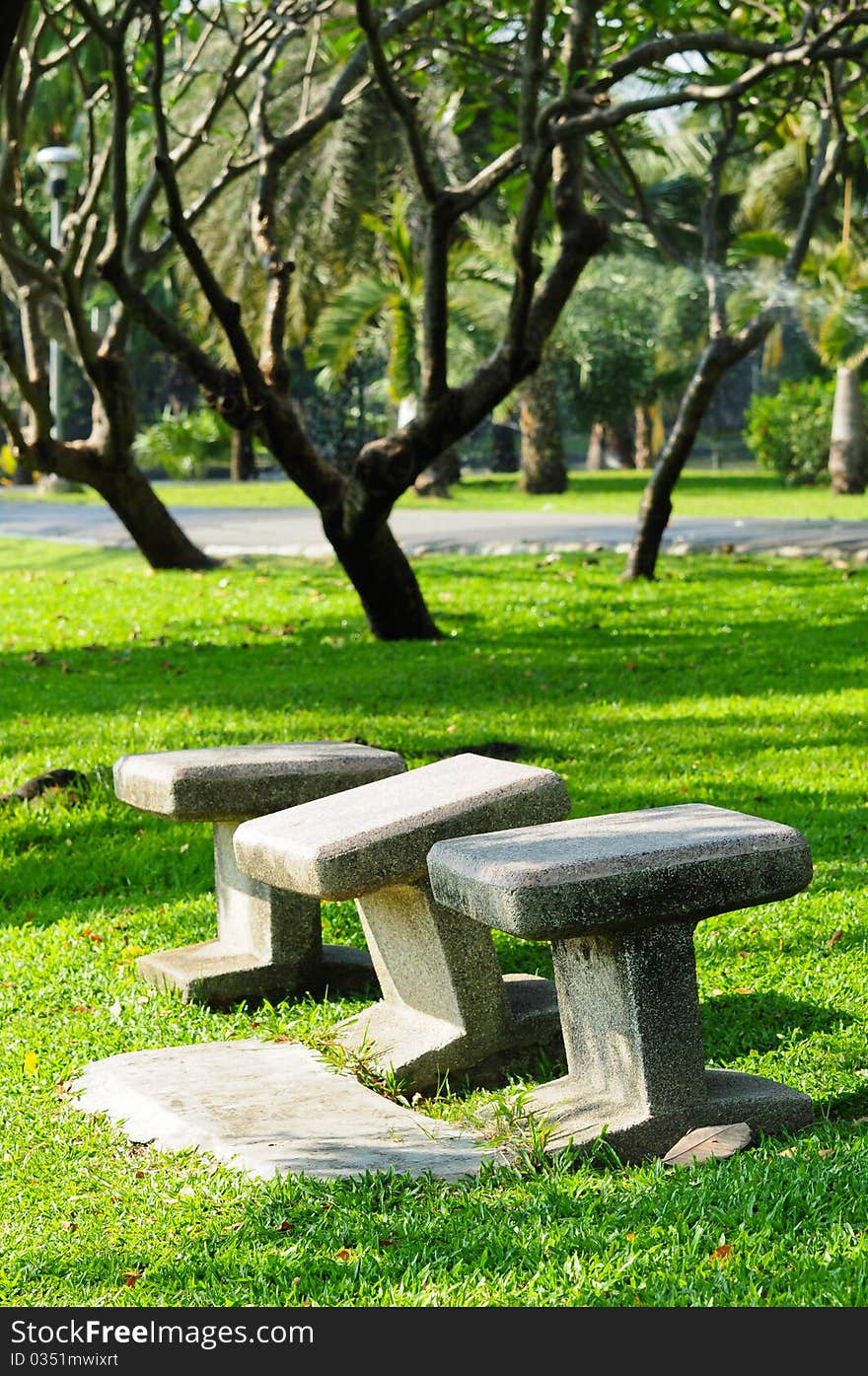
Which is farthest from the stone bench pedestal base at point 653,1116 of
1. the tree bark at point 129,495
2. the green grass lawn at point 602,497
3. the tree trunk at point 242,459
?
the tree trunk at point 242,459

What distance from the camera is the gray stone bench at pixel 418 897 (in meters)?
3.96

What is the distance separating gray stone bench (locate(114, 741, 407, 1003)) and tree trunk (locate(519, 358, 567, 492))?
2348 centimetres

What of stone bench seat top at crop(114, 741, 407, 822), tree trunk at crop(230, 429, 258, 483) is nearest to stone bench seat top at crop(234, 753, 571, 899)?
stone bench seat top at crop(114, 741, 407, 822)

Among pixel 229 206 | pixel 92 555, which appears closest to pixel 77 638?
pixel 92 555

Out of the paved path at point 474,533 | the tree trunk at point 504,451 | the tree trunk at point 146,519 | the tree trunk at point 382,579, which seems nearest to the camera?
the tree trunk at point 382,579

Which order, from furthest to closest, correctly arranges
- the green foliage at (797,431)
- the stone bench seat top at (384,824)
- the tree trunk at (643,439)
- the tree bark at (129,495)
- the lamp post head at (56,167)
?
the tree trunk at (643,439) < the green foliage at (797,431) < the lamp post head at (56,167) < the tree bark at (129,495) < the stone bench seat top at (384,824)

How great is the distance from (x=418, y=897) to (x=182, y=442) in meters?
33.4

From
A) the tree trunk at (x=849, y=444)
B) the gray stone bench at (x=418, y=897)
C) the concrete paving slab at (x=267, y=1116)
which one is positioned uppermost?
the tree trunk at (x=849, y=444)

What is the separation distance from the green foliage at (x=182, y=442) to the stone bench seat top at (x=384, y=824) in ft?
106

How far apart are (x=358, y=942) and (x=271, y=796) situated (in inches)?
30.9

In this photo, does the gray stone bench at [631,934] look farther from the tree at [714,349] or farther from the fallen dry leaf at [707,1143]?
the tree at [714,349]

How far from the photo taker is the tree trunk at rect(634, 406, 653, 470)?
4212 centimetres

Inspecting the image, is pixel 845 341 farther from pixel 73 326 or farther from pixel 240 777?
pixel 240 777

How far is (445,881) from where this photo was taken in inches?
143
